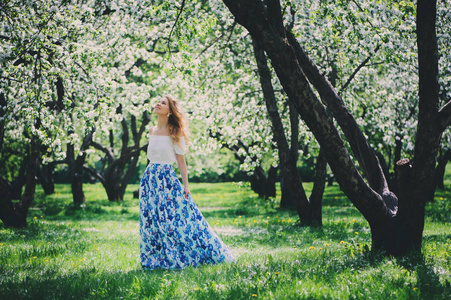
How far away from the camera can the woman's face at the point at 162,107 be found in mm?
6161

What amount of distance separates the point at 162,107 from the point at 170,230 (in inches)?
75.9

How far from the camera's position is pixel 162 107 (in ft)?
20.3

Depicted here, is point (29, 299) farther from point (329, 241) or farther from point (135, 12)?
point (135, 12)

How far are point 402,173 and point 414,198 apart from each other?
1.29 ft

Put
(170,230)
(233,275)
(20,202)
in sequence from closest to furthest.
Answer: (233,275)
(170,230)
(20,202)

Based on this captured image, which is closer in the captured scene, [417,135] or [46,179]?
[417,135]

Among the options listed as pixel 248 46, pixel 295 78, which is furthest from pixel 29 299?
pixel 248 46

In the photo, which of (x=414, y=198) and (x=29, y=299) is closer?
(x=29, y=299)

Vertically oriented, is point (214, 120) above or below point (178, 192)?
above

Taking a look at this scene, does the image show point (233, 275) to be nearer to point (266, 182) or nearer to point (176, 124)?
point (176, 124)

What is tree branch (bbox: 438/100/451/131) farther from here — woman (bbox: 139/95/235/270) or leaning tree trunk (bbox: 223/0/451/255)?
woman (bbox: 139/95/235/270)

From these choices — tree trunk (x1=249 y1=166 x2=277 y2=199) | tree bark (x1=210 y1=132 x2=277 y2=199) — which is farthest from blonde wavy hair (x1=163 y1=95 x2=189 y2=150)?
tree trunk (x1=249 y1=166 x2=277 y2=199)

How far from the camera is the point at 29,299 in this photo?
4250 mm

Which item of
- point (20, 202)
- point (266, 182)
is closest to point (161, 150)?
point (20, 202)
